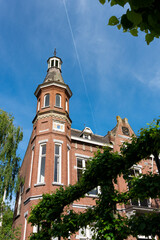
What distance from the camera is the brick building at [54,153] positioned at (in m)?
14.3

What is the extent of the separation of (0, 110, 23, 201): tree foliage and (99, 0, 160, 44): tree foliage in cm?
1614

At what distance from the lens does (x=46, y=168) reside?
1445 cm

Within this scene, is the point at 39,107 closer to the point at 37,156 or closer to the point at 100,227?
the point at 37,156

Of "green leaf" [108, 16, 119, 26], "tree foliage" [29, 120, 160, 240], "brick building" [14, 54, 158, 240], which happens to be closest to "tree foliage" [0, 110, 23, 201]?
"brick building" [14, 54, 158, 240]

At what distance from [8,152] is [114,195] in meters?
13.2

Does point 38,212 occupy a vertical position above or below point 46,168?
below

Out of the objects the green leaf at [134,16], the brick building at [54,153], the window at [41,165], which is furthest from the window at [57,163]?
the green leaf at [134,16]

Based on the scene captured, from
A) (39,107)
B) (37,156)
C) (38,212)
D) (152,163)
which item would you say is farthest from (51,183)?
(152,163)

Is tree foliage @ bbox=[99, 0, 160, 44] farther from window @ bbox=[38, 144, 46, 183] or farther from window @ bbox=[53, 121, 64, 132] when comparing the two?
window @ bbox=[53, 121, 64, 132]

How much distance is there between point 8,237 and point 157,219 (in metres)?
12.0

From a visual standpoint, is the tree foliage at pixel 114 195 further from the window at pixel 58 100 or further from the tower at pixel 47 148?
the window at pixel 58 100

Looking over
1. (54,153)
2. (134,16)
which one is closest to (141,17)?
(134,16)

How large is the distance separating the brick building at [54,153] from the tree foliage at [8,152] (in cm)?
116

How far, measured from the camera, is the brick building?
46.9 ft
